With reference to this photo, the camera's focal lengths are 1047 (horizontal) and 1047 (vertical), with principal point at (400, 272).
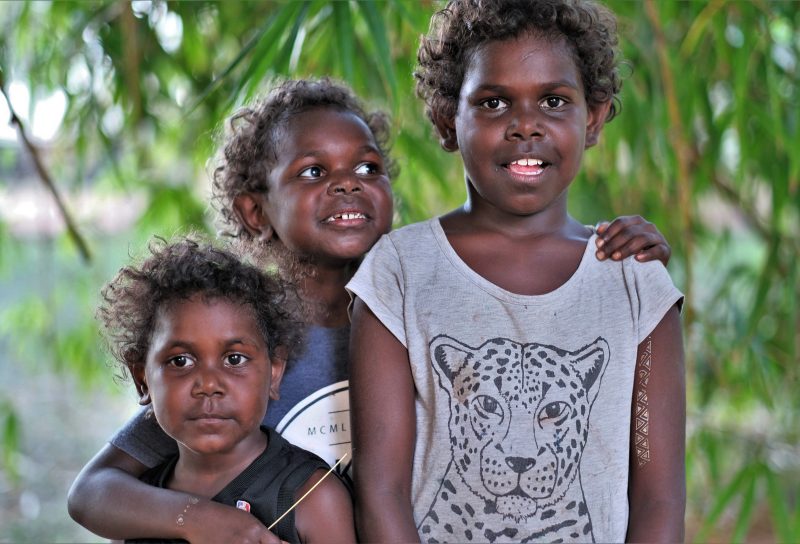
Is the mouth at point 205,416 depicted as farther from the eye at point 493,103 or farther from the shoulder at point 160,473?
the eye at point 493,103

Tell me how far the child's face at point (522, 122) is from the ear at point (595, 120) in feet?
0.30

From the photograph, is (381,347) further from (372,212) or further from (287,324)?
(372,212)

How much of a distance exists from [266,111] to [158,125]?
1199 millimetres

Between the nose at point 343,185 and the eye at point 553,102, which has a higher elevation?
the eye at point 553,102

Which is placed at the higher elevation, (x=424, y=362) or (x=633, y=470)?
(x=424, y=362)

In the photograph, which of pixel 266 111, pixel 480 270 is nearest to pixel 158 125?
pixel 266 111

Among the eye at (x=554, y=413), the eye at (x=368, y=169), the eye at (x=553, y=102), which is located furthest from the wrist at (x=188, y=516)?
the eye at (x=553, y=102)

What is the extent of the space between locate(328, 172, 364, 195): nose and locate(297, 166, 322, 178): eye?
1.1 inches

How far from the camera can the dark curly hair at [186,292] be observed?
1.37 m

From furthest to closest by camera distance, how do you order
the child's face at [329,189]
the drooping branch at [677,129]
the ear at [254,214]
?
the drooping branch at [677,129]
the ear at [254,214]
the child's face at [329,189]

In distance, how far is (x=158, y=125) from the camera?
2.72m

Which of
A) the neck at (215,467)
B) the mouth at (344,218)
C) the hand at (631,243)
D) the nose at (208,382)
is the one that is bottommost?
the neck at (215,467)

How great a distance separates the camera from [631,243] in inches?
52.1

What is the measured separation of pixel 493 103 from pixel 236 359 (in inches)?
18.2
